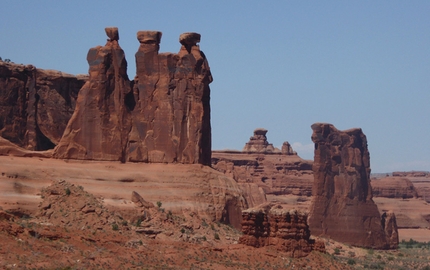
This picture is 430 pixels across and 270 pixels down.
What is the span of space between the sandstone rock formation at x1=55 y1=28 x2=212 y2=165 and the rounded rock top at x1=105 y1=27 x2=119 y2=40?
0.07m

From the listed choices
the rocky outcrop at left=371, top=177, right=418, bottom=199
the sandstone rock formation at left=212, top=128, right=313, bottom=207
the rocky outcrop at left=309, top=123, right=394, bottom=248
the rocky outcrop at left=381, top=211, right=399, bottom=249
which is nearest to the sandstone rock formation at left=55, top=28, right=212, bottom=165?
the rocky outcrop at left=309, top=123, right=394, bottom=248

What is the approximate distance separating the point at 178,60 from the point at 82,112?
7.45 m

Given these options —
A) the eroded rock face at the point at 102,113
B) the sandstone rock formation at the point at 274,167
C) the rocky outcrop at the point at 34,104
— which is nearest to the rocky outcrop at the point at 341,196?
the sandstone rock formation at the point at 274,167

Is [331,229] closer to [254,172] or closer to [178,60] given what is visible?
[254,172]

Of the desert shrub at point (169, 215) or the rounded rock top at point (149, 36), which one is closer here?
the desert shrub at point (169, 215)

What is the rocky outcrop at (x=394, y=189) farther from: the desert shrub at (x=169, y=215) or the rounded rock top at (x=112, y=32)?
the desert shrub at (x=169, y=215)

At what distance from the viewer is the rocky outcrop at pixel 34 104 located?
87188mm

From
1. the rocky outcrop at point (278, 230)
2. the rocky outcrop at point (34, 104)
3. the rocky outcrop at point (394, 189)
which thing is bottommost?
the rocky outcrop at point (278, 230)

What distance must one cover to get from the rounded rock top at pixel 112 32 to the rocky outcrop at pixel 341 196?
4210 cm

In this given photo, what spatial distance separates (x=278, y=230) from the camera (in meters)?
63.8

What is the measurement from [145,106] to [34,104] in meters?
10.9

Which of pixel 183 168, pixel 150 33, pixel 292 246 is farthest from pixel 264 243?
pixel 150 33

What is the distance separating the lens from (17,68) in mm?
87688

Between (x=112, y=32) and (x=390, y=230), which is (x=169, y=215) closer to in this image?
(x=112, y=32)
